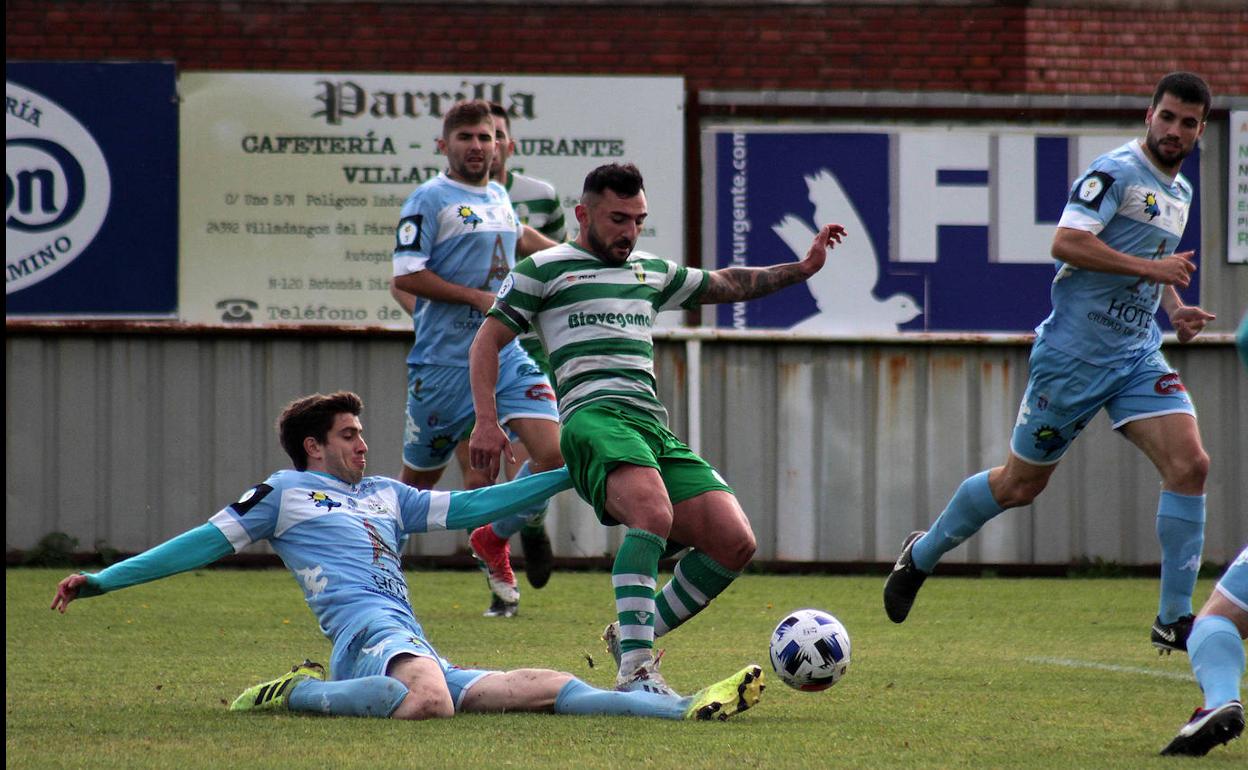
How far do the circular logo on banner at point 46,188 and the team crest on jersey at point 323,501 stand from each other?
683cm

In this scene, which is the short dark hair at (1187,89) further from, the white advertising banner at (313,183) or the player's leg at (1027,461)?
the white advertising banner at (313,183)

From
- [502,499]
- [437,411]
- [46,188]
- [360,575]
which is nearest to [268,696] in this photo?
[360,575]

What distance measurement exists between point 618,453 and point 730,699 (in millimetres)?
958

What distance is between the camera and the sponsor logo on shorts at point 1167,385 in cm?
760

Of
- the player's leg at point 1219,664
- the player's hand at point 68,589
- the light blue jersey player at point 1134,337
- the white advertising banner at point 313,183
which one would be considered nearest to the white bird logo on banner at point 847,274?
the white advertising banner at point 313,183

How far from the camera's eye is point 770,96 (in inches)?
488

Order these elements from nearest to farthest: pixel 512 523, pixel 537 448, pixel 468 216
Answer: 1. pixel 537 448
2. pixel 512 523
3. pixel 468 216

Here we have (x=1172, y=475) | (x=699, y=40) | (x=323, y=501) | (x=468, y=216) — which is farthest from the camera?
(x=699, y=40)

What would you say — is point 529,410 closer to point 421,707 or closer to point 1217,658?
point 421,707

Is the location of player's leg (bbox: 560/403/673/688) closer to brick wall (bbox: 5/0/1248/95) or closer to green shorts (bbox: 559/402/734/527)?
green shorts (bbox: 559/402/734/527)

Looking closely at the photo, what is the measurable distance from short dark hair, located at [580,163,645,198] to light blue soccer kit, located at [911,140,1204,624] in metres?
2.11

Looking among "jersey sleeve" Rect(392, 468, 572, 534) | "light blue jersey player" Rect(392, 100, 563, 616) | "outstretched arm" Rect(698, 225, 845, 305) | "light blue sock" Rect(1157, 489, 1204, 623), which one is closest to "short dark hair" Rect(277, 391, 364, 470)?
"jersey sleeve" Rect(392, 468, 572, 534)

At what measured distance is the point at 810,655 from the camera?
5992mm

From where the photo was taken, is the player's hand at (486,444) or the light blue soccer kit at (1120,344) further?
the light blue soccer kit at (1120,344)
